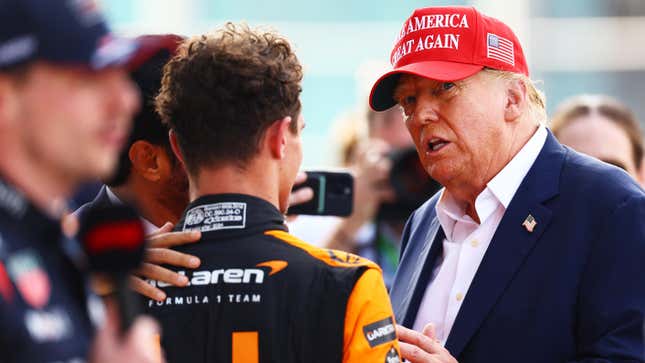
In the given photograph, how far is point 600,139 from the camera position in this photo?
173 inches

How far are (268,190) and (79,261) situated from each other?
806 millimetres

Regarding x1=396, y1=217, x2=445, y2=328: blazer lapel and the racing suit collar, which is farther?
x1=396, y1=217, x2=445, y2=328: blazer lapel

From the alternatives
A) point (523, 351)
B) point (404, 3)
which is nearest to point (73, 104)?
point (523, 351)

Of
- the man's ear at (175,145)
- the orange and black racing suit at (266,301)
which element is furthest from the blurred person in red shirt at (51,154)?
the man's ear at (175,145)

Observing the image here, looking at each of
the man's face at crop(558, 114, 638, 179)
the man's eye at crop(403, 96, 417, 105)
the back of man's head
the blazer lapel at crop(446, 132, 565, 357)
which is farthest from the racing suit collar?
the man's face at crop(558, 114, 638, 179)

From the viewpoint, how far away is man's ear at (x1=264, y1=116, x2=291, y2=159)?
7.38 ft

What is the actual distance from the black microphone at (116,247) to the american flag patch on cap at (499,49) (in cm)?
167

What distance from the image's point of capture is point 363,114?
533cm

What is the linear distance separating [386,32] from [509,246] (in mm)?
9021

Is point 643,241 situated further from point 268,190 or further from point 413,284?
point 268,190

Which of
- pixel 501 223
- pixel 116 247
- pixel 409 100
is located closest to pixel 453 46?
pixel 409 100

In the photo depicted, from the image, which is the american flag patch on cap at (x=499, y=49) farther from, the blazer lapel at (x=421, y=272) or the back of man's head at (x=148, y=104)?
the back of man's head at (x=148, y=104)

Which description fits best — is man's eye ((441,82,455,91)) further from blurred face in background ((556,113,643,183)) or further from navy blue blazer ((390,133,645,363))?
blurred face in background ((556,113,643,183))

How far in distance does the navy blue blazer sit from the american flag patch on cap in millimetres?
293
